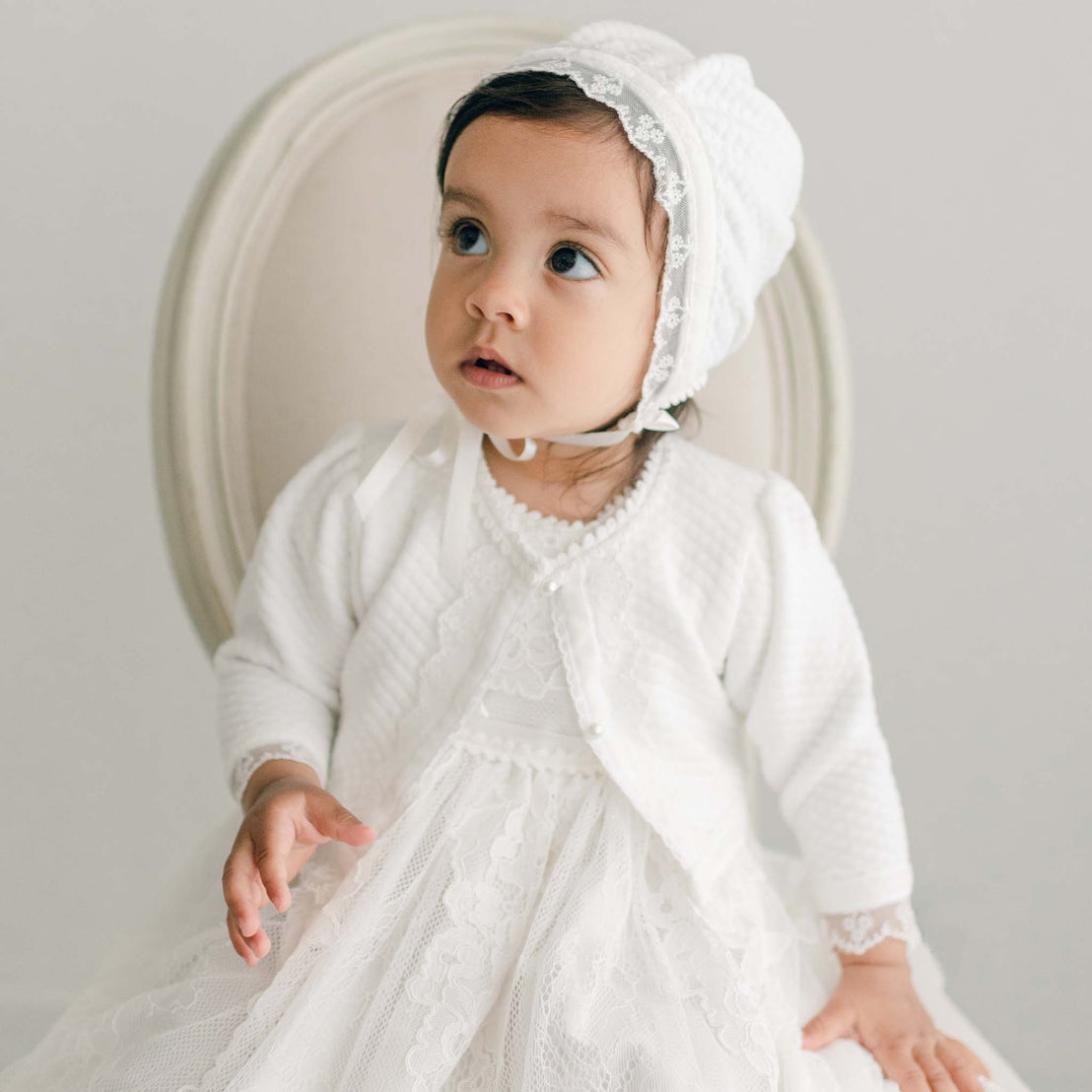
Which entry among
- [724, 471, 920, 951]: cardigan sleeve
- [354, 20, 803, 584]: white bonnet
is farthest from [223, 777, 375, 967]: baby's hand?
[724, 471, 920, 951]: cardigan sleeve

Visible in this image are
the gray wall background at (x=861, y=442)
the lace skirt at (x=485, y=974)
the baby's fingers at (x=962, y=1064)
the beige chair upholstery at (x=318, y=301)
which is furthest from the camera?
the gray wall background at (x=861, y=442)

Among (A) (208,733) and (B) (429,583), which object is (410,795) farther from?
(A) (208,733)

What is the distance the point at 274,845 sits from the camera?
0.74 m

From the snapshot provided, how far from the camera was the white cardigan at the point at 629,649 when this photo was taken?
0.85m

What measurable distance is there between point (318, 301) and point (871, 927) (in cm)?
62

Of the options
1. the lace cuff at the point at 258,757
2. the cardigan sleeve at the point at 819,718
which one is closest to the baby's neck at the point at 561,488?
the cardigan sleeve at the point at 819,718

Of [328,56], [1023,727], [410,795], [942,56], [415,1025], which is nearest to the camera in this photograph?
[415,1025]

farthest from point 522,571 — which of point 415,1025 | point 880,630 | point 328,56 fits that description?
point 880,630

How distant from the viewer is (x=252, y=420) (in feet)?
3.17

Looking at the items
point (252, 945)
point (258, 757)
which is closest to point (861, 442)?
point (258, 757)

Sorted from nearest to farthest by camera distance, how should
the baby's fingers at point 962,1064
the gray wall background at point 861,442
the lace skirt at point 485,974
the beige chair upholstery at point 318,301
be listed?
the lace skirt at point 485,974 → the baby's fingers at point 962,1064 → the beige chair upholstery at point 318,301 → the gray wall background at point 861,442

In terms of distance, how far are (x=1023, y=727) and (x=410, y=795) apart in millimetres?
798

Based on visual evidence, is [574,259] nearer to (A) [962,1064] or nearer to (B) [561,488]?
(B) [561,488]

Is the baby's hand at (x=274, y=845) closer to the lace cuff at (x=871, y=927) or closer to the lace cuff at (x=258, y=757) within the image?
the lace cuff at (x=258, y=757)
